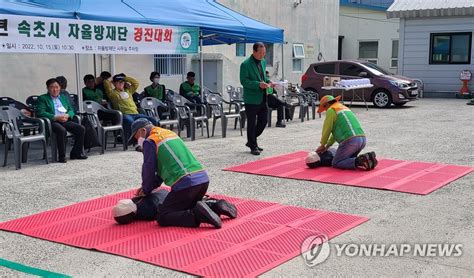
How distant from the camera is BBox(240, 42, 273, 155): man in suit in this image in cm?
935

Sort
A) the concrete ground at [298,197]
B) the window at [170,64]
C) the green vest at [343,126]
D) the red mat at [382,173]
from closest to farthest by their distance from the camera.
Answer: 1. the concrete ground at [298,197]
2. the red mat at [382,173]
3. the green vest at [343,126]
4. the window at [170,64]

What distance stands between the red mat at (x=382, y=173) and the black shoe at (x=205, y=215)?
95.3 inches

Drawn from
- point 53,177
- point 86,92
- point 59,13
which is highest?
point 59,13

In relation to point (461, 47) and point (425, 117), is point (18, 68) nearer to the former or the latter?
point (425, 117)

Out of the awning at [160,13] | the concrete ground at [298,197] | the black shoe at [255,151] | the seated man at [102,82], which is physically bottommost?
the concrete ground at [298,197]

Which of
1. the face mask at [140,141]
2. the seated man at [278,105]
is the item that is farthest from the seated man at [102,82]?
the face mask at [140,141]

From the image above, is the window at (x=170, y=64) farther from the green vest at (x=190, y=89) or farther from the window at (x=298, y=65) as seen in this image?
the window at (x=298, y=65)

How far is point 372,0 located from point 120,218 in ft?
116

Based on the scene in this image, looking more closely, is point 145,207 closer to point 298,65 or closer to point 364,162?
point 364,162

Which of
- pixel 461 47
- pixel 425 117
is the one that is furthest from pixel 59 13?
pixel 461 47

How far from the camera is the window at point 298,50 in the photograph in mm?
22922

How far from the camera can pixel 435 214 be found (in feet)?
18.8

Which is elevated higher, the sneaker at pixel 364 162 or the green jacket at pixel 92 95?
the green jacket at pixel 92 95

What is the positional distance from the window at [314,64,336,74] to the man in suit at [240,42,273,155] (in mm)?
9546
